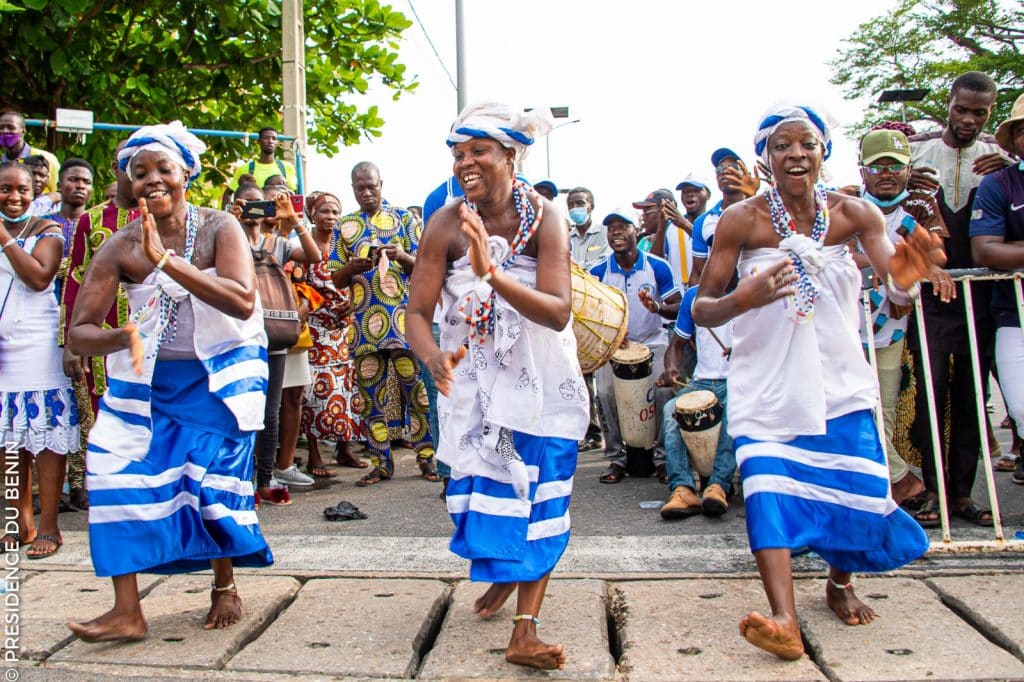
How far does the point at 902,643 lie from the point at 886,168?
257cm

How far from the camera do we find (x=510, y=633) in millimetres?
3643

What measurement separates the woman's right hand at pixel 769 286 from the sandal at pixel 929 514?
7.06 ft

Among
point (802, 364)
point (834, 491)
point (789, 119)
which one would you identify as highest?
point (789, 119)

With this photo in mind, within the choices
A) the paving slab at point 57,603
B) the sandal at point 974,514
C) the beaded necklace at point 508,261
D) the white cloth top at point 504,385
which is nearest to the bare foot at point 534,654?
the white cloth top at point 504,385

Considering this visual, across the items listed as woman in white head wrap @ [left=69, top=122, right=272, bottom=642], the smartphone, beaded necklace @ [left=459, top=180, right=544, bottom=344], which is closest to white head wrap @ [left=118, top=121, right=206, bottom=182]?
woman in white head wrap @ [left=69, top=122, right=272, bottom=642]

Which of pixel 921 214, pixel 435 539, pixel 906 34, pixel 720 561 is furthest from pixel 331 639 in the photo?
pixel 906 34

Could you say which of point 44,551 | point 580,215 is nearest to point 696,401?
point 44,551

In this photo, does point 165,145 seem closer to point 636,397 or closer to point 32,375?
point 32,375

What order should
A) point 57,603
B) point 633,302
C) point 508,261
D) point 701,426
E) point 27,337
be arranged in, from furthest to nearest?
point 633,302 → point 701,426 → point 27,337 → point 57,603 → point 508,261

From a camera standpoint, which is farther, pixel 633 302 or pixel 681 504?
pixel 633 302

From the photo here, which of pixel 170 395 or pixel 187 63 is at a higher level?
pixel 187 63

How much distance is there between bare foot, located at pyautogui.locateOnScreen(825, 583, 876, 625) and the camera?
3.63 metres

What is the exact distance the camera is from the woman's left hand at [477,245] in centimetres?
314

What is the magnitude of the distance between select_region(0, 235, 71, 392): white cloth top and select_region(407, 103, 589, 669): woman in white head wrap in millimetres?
2795
